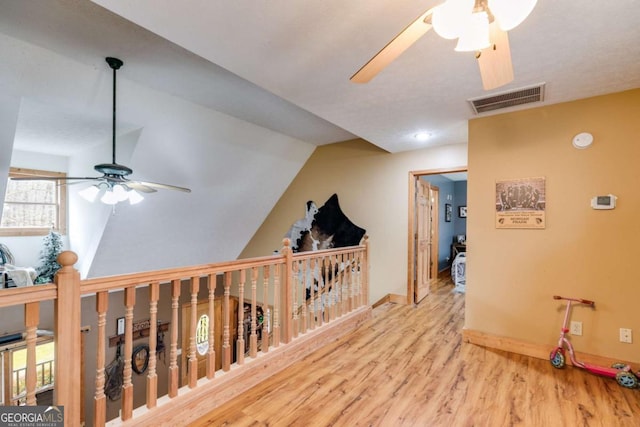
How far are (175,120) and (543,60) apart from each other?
11.6ft

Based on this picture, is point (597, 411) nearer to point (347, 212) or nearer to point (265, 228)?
point (347, 212)

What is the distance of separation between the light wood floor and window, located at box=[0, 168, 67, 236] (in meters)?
4.97

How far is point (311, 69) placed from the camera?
2105mm

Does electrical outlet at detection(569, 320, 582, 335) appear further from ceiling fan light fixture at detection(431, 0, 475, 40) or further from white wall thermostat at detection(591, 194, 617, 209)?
ceiling fan light fixture at detection(431, 0, 475, 40)

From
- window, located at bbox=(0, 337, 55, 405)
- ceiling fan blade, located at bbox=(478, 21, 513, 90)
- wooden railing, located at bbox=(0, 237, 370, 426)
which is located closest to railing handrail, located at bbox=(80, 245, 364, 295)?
wooden railing, located at bbox=(0, 237, 370, 426)

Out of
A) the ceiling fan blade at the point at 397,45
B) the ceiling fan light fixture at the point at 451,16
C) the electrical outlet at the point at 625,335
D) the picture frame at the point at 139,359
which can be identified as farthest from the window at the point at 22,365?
the electrical outlet at the point at 625,335

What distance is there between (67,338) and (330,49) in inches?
81.9

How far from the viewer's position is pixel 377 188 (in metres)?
4.68

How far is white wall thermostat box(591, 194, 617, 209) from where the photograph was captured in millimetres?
2445

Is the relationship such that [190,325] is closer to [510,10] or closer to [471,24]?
[471,24]

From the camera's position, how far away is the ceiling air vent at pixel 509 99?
7.93 ft

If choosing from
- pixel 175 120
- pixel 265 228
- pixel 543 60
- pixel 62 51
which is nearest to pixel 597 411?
pixel 543 60

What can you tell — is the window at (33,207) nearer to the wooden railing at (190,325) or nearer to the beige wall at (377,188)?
the wooden railing at (190,325)

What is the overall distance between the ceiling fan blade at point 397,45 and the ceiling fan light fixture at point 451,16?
31 mm
